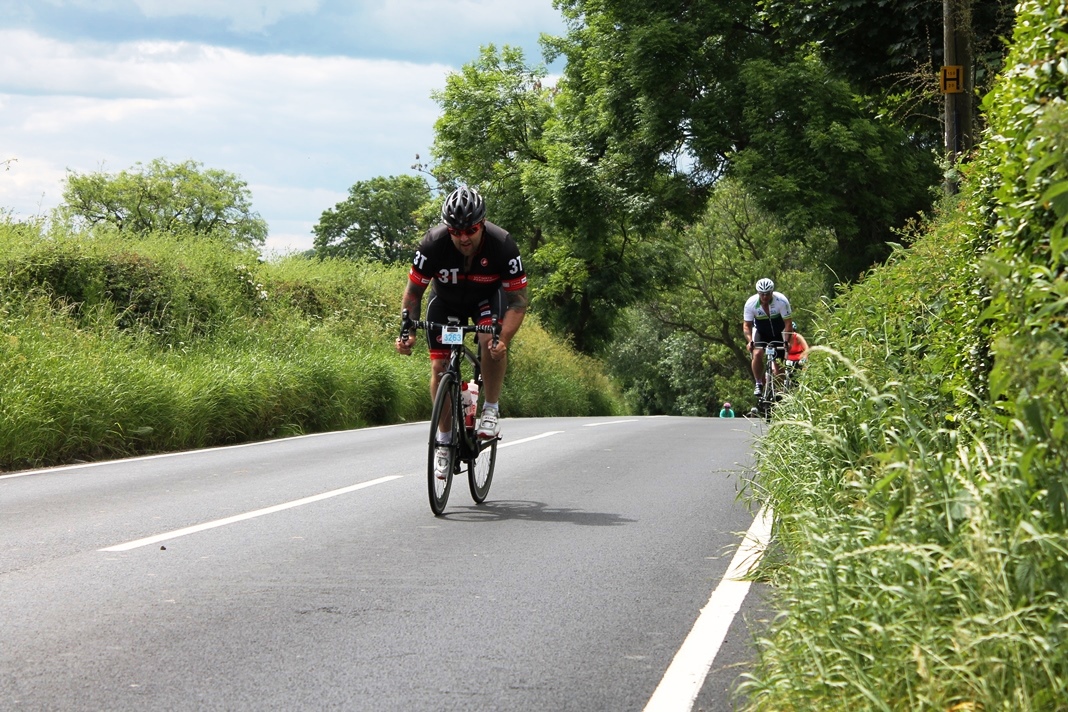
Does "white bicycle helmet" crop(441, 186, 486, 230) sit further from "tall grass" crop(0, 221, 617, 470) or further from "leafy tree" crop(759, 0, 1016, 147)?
"leafy tree" crop(759, 0, 1016, 147)

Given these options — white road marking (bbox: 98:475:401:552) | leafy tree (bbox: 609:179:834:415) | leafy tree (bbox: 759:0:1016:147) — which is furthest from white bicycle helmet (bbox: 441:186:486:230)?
leafy tree (bbox: 609:179:834:415)

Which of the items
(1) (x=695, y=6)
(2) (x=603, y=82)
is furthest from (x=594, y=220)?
(1) (x=695, y=6)

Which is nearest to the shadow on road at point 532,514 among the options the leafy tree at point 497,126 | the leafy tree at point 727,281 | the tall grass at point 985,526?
the tall grass at point 985,526

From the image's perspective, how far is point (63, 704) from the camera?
13.2 ft

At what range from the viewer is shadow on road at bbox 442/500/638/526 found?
8.37 meters

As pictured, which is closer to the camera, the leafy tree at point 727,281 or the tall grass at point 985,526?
the tall grass at point 985,526

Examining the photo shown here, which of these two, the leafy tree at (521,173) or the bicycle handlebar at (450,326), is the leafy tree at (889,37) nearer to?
the bicycle handlebar at (450,326)

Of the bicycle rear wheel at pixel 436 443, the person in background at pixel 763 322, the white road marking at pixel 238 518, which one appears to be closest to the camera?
the white road marking at pixel 238 518

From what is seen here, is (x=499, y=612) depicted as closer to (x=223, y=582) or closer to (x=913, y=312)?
(x=223, y=582)

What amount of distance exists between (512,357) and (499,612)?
2997cm

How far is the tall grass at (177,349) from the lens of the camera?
43.8 feet

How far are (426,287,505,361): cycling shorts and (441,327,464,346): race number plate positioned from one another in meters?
0.17

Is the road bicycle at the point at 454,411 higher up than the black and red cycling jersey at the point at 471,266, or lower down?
lower down

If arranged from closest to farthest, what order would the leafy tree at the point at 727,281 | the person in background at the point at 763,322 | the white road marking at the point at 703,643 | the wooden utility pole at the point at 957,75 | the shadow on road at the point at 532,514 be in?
the white road marking at the point at 703,643 → the shadow on road at the point at 532,514 → the wooden utility pole at the point at 957,75 → the person in background at the point at 763,322 → the leafy tree at the point at 727,281
